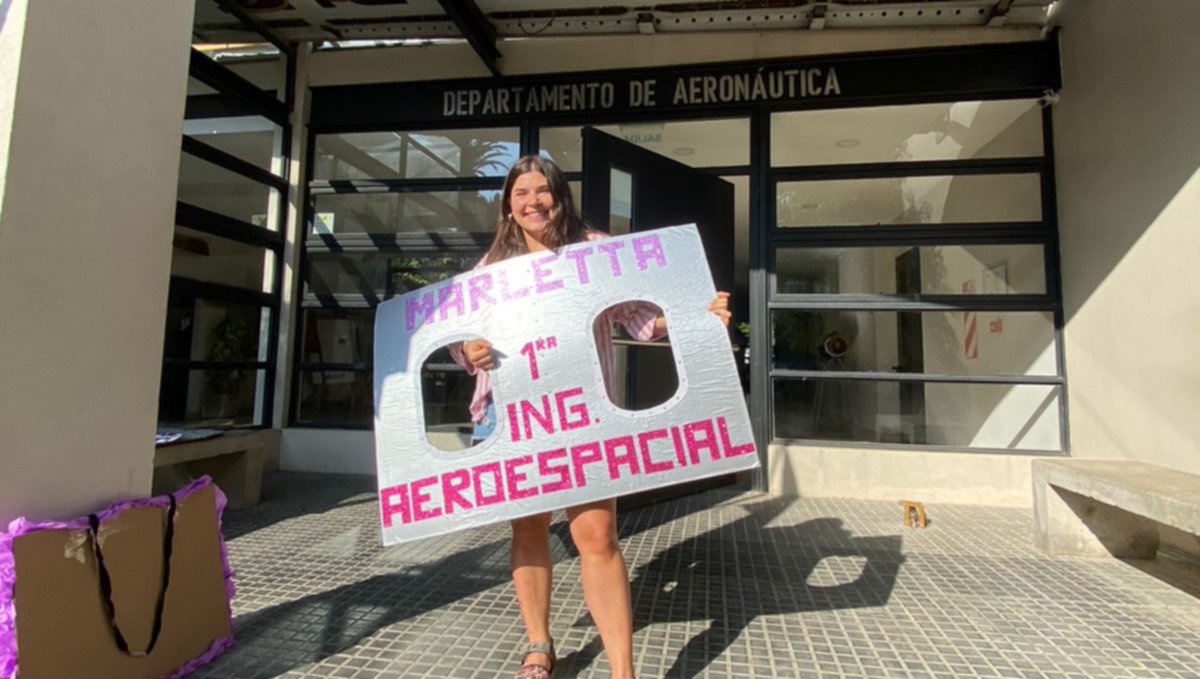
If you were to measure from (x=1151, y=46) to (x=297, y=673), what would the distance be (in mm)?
5219

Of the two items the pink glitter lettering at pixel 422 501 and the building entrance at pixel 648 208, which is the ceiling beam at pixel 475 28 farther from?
the pink glitter lettering at pixel 422 501

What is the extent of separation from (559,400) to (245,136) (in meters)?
4.77

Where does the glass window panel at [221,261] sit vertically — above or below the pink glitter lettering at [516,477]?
above

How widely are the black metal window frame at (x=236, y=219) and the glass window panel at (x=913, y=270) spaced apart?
4372 millimetres

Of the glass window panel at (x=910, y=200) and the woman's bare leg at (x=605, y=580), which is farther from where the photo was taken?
the glass window panel at (x=910, y=200)

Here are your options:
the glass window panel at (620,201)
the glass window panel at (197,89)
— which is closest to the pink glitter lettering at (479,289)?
the glass window panel at (620,201)

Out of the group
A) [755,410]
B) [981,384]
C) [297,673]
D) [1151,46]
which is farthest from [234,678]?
[1151,46]

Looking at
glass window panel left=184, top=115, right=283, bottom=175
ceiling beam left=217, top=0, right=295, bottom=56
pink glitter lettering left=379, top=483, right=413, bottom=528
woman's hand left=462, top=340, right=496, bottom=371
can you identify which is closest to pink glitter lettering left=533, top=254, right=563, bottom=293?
woman's hand left=462, top=340, right=496, bottom=371

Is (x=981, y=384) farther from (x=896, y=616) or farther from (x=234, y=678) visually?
(x=234, y=678)

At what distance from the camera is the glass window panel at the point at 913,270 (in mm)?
4457

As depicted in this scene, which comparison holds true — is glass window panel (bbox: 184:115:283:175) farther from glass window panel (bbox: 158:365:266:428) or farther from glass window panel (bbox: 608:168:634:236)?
glass window panel (bbox: 608:168:634:236)

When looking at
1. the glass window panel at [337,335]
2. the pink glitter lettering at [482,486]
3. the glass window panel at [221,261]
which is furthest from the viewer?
the glass window panel at [337,335]

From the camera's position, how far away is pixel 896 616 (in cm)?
237

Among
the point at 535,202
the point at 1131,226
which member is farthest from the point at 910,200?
the point at 535,202
